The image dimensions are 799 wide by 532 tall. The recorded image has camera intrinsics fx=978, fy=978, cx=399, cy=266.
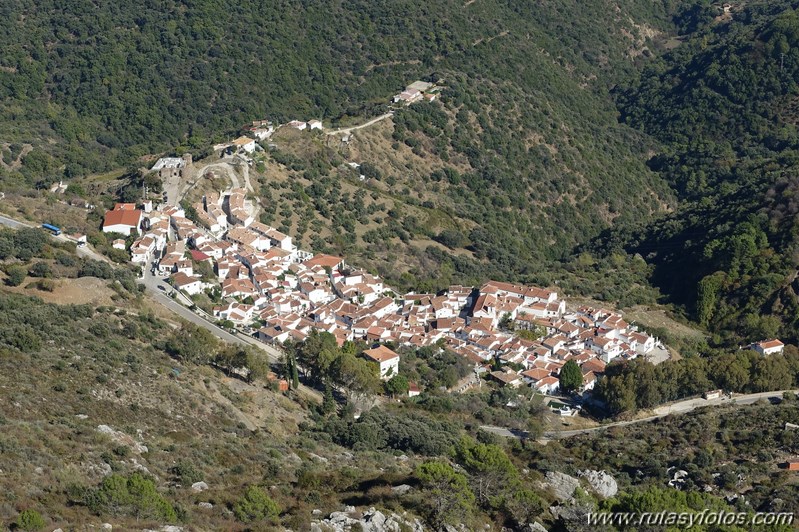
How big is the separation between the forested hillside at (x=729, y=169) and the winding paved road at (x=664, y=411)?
10.6 m

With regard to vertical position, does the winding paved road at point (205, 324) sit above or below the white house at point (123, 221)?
below

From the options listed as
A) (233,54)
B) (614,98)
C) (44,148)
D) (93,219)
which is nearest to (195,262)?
(93,219)

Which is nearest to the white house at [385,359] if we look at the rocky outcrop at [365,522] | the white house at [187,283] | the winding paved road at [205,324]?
the winding paved road at [205,324]

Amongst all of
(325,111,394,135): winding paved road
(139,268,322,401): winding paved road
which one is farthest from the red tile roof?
(325,111,394,135): winding paved road

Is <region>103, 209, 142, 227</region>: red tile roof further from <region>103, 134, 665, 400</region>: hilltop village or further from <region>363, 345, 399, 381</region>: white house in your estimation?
<region>363, 345, 399, 381</region>: white house

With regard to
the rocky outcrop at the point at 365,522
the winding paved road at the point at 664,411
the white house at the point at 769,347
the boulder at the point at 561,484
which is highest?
the rocky outcrop at the point at 365,522

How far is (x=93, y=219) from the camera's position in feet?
185

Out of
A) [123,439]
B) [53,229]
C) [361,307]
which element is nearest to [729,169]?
[361,307]

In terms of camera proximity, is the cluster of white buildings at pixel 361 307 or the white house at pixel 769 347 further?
the white house at pixel 769 347

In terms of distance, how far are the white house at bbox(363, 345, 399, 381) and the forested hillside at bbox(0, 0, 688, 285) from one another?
83.1 ft

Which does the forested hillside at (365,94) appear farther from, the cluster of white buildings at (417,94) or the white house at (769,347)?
the white house at (769,347)

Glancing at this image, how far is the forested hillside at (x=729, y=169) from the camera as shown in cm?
5944

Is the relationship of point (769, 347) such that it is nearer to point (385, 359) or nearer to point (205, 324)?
point (385, 359)

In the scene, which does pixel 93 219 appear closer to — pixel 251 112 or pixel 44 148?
pixel 44 148
